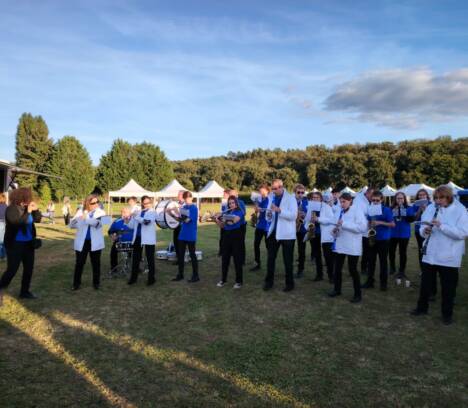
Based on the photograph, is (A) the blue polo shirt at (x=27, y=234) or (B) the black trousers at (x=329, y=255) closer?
(A) the blue polo shirt at (x=27, y=234)

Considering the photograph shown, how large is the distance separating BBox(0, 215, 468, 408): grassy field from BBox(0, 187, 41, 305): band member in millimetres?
606

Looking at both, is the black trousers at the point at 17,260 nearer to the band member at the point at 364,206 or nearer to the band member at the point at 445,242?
the band member at the point at 364,206

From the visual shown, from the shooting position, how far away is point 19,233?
610cm

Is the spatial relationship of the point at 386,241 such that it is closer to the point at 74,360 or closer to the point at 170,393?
the point at 170,393

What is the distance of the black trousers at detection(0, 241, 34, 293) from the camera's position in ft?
19.3

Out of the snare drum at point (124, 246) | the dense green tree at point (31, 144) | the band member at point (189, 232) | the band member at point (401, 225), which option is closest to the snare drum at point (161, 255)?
the snare drum at point (124, 246)

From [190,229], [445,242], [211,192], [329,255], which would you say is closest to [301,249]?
[329,255]

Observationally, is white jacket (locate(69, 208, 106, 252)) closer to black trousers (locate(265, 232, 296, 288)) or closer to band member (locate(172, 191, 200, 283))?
band member (locate(172, 191, 200, 283))

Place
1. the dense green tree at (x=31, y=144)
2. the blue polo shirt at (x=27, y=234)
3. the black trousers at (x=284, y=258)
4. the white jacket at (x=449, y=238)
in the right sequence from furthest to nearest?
the dense green tree at (x=31, y=144)
the black trousers at (x=284, y=258)
the blue polo shirt at (x=27, y=234)
the white jacket at (x=449, y=238)

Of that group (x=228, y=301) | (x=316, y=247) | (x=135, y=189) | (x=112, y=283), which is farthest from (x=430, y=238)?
(x=135, y=189)

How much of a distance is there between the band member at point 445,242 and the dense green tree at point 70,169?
197 feet

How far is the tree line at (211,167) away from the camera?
5997 centimetres

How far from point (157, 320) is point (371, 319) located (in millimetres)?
3414

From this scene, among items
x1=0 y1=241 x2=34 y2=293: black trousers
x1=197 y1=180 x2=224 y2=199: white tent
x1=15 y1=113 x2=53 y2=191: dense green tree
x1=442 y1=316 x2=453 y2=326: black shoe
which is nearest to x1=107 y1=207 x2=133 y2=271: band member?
x1=0 y1=241 x2=34 y2=293: black trousers
